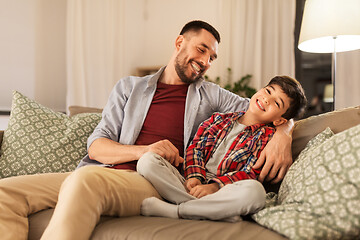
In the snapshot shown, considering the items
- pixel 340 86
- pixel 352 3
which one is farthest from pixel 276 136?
pixel 340 86

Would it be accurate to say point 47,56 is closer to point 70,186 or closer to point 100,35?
point 100,35

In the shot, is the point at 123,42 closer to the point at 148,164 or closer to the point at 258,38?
the point at 258,38

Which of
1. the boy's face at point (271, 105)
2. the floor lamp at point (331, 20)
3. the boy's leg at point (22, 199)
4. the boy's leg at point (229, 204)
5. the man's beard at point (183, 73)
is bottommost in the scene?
the boy's leg at point (22, 199)

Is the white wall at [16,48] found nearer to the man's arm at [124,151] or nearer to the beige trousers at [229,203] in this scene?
the man's arm at [124,151]

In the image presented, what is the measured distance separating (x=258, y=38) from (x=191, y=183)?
262cm

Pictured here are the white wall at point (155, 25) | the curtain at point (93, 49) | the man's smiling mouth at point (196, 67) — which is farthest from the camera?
the white wall at point (155, 25)

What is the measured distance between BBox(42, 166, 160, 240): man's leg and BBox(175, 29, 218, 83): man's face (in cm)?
77

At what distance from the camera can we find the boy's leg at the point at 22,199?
1.05m

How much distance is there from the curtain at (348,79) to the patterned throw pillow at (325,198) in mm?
2287

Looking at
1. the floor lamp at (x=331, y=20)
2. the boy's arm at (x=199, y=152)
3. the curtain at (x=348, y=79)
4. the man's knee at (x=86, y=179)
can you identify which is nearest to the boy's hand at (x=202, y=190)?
the boy's arm at (x=199, y=152)

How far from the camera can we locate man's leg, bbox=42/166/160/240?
2.96ft

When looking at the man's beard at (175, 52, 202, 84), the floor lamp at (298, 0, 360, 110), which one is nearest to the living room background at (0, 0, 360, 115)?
the floor lamp at (298, 0, 360, 110)

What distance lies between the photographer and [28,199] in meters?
1.18

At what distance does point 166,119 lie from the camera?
1.69 m
